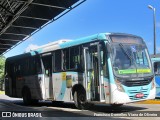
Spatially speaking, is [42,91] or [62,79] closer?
[62,79]

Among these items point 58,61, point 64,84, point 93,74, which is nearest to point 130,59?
point 93,74

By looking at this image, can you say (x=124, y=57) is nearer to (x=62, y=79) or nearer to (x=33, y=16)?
(x=62, y=79)

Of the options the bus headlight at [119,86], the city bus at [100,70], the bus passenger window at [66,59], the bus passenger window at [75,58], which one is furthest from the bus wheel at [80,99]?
the bus headlight at [119,86]

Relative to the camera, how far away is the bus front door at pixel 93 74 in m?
14.6

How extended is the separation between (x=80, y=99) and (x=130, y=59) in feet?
9.56

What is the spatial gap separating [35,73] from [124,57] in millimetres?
7240

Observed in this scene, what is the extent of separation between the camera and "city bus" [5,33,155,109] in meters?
14.1

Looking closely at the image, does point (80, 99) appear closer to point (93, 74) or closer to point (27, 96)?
point (93, 74)

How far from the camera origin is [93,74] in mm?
14977

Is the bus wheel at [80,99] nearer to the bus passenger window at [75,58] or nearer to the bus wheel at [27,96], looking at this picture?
the bus passenger window at [75,58]

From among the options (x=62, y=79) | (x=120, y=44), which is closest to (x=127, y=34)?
(x=120, y=44)

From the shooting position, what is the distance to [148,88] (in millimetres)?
14719

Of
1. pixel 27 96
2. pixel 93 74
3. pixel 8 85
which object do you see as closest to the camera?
pixel 93 74

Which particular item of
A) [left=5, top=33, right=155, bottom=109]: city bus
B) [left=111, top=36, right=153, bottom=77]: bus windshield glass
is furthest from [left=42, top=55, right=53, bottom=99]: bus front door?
[left=111, top=36, right=153, bottom=77]: bus windshield glass
